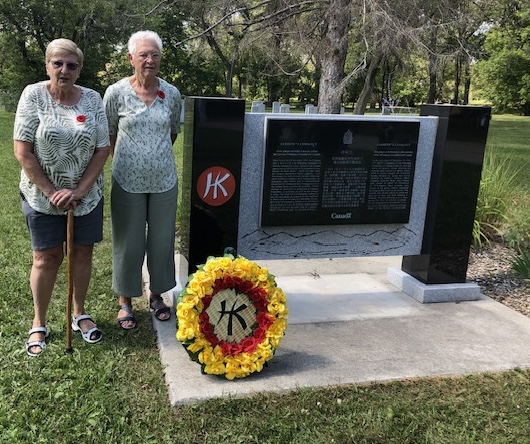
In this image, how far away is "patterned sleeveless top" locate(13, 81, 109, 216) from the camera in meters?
3.13

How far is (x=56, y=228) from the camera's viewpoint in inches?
133

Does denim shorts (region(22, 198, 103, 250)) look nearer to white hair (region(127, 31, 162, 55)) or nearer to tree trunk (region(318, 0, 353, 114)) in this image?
white hair (region(127, 31, 162, 55))

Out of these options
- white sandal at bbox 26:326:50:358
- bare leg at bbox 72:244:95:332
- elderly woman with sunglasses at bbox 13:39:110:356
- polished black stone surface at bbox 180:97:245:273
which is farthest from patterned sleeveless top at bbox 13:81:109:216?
white sandal at bbox 26:326:50:358

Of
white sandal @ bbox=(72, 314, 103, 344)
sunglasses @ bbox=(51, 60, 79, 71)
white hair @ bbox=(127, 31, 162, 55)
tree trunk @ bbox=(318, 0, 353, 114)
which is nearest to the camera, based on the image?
A: sunglasses @ bbox=(51, 60, 79, 71)

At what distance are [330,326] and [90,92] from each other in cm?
224

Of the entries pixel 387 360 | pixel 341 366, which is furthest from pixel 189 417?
pixel 387 360

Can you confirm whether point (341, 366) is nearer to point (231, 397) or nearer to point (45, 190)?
point (231, 397)

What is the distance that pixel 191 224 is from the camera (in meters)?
3.97

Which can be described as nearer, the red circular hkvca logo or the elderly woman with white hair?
the elderly woman with white hair

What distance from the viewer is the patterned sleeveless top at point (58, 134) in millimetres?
3135

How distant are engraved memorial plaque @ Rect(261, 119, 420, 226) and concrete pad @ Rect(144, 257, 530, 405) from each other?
2.25 feet

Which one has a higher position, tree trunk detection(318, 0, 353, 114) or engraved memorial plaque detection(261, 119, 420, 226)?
tree trunk detection(318, 0, 353, 114)

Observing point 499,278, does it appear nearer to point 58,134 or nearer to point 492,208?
point 492,208

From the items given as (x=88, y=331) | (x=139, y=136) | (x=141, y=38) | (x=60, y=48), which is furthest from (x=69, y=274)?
(x=141, y=38)
